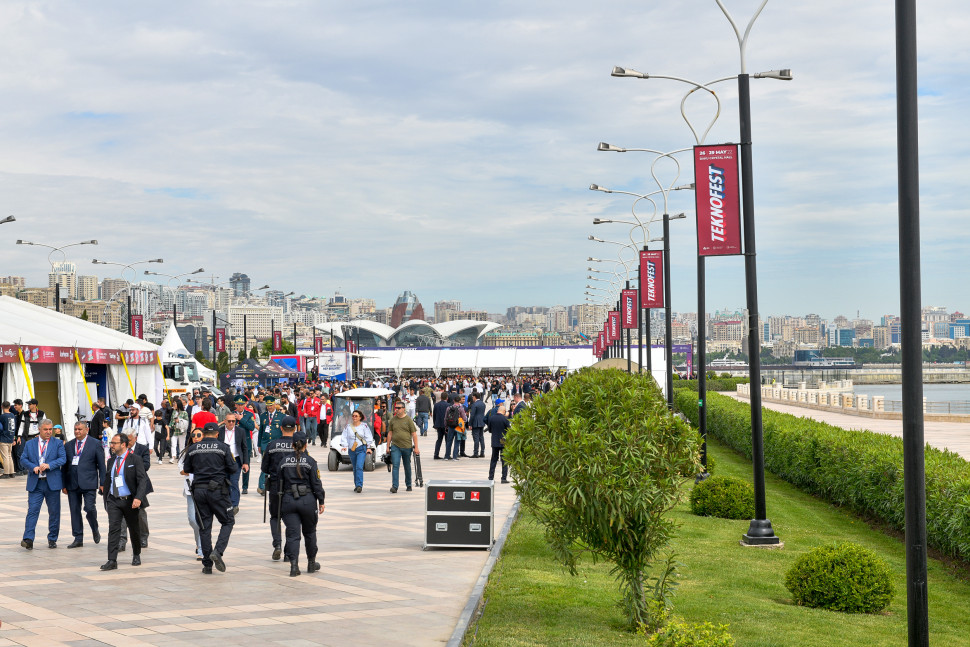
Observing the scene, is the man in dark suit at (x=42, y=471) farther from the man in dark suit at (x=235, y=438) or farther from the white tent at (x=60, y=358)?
the white tent at (x=60, y=358)

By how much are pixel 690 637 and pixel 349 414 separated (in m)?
19.3

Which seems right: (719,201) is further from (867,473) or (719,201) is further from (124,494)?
(124,494)

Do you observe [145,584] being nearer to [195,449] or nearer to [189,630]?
[195,449]

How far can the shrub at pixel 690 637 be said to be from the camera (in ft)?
20.7

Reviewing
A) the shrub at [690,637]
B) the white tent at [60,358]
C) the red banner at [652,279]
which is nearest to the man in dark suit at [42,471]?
the shrub at [690,637]

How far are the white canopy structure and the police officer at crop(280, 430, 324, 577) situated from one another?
3641 inches

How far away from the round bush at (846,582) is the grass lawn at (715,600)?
0.18 meters

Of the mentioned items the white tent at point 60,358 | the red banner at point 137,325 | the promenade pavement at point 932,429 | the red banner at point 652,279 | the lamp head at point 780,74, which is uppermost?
the lamp head at point 780,74

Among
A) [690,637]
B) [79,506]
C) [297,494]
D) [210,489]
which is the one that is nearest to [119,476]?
[210,489]

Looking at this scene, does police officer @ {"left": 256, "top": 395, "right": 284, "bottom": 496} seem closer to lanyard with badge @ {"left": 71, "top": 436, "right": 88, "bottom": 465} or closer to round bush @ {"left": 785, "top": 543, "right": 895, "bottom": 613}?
lanyard with badge @ {"left": 71, "top": 436, "right": 88, "bottom": 465}

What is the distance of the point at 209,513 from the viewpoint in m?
11.3

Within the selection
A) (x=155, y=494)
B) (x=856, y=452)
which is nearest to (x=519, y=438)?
(x=856, y=452)

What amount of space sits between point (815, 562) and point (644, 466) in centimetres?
282

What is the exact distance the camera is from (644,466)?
8148mm
